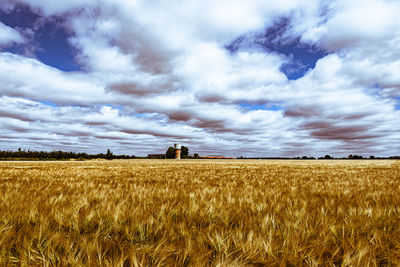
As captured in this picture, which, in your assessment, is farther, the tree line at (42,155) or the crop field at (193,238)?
the tree line at (42,155)

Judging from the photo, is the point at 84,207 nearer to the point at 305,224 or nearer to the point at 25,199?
the point at 25,199

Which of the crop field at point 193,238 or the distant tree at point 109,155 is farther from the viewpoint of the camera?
the distant tree at point 109,155

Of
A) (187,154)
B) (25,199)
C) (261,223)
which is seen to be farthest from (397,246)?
(187,154)

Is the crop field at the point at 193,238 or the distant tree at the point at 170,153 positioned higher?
the distant tree at the point at 170,153

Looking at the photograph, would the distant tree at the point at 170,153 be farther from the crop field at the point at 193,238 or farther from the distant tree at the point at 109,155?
the crop field at the point at 193,238

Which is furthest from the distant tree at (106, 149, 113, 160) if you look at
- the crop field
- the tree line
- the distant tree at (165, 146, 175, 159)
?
the crop field

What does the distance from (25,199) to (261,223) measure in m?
3.34

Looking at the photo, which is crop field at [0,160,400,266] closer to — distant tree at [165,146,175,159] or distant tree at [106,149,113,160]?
distant tree at [106,149,113,160]

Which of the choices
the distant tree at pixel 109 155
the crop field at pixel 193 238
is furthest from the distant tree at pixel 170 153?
the crop field at pixel 193 238

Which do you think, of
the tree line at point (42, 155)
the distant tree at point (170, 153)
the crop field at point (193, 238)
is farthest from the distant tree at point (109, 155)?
the crop field at point (193, 238)

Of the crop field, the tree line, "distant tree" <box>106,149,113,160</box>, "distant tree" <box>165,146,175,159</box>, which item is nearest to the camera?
the crop field

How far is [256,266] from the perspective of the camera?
154 cm

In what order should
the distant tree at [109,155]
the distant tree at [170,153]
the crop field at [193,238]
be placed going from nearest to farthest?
the crop field at [193,238], the distant tree at [109,155], the distant tree at [170,153]

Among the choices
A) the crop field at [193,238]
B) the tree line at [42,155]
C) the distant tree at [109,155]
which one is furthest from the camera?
the distant tree at [109,155]
